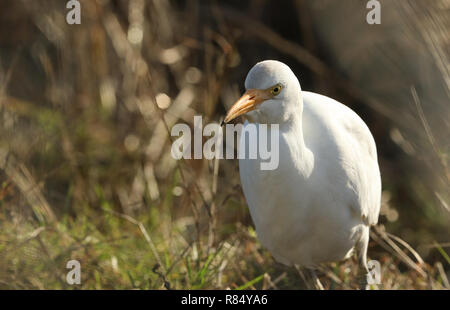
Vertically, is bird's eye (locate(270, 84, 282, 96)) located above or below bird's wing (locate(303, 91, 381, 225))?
above

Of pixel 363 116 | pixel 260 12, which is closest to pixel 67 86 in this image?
pixel 260 12

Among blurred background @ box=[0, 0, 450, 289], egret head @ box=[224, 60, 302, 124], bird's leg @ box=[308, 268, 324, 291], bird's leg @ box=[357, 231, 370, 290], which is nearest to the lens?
egret head @ box=[224, 60, 302, 124]

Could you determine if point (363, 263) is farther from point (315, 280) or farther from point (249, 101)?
point (249, 101)

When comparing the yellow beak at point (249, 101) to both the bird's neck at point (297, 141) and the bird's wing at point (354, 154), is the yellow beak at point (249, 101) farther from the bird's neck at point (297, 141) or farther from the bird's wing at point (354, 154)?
the bird's wing at point (354, 154)

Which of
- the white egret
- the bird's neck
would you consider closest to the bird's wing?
the white egret

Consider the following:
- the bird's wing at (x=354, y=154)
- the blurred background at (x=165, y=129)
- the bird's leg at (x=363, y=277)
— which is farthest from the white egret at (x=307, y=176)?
the blurred background at (x=165, y=129)

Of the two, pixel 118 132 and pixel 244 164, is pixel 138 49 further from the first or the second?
pixel 244 164

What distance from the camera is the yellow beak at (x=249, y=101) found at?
1879mm

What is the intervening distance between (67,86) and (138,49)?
0.57 m

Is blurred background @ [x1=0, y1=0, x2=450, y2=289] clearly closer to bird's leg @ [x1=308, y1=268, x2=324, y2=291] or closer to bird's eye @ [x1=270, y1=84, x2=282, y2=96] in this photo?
bird's leg @ [x1=308, y1=268, x2=324, y2=291]

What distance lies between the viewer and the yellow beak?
1.88m

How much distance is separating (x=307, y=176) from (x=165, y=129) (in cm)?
207

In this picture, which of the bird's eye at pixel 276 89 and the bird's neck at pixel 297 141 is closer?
the bird's eye at pixel 276 89

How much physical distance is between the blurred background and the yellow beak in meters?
0.85
